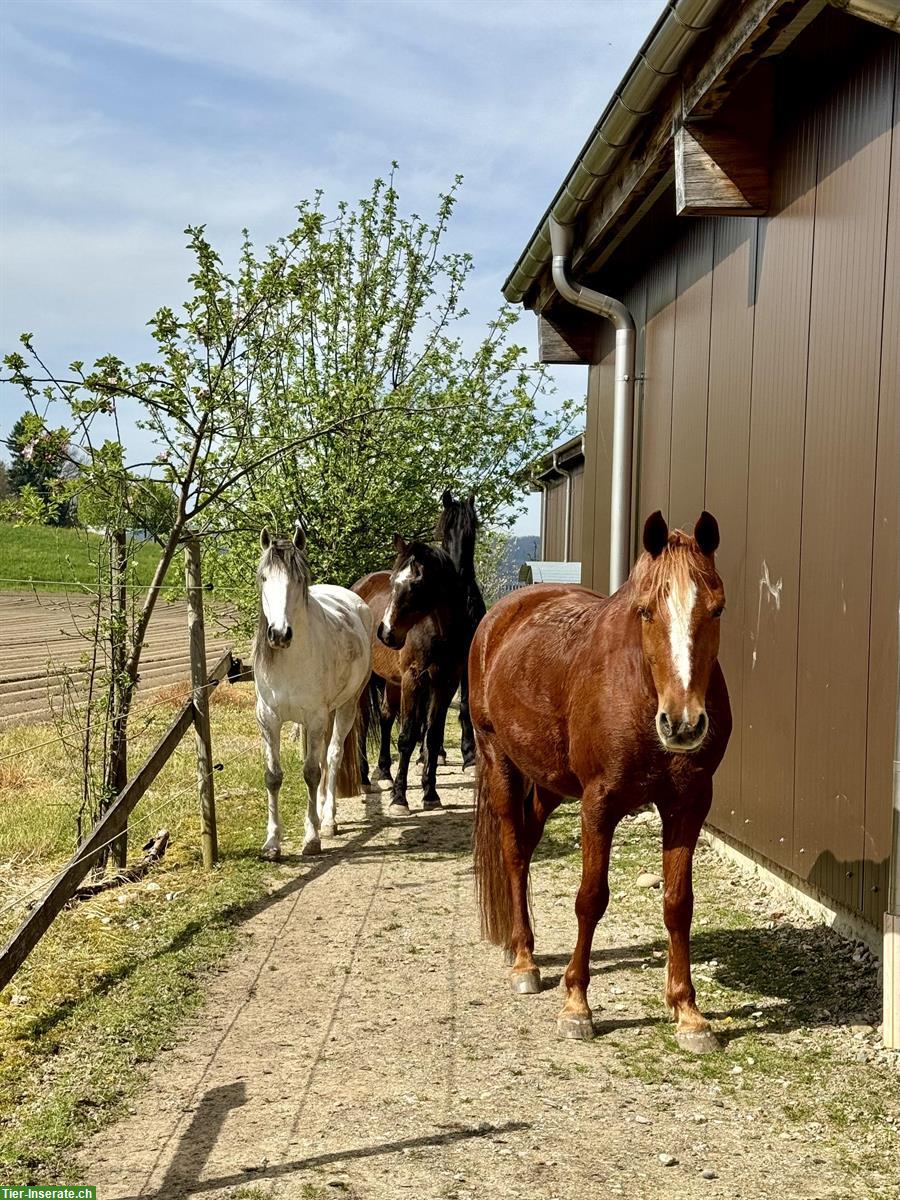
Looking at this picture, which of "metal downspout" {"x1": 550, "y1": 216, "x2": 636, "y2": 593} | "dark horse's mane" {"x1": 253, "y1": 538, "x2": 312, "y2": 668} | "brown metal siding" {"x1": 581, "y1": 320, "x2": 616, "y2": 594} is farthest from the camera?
"brown metal siding" {"x1": 581, "y1": 320, "x2": 616, "y2": 594}

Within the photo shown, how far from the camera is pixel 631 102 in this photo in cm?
588

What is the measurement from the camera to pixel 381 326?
13.3 m

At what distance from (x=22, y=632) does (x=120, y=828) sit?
10505mm

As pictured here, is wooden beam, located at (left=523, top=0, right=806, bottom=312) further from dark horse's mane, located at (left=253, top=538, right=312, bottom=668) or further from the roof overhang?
dark horse's mane, located at (left=253, top=538, right=312, bottom=668)

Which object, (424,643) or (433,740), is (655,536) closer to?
(433,740)

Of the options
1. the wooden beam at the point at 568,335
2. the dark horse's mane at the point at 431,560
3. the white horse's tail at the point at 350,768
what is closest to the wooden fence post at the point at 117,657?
the white horse's tail at the point at 350,768

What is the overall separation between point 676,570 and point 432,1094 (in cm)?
177

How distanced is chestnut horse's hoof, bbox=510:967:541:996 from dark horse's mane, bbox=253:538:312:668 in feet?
9.65

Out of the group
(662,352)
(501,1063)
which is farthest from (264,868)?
(662,352)

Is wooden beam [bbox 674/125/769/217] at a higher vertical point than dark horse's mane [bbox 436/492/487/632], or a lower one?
higher

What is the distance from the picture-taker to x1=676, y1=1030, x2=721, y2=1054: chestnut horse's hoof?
3.92m

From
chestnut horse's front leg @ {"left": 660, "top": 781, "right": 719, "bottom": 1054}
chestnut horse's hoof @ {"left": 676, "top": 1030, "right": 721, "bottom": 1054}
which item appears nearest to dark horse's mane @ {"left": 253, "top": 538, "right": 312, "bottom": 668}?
chestnut horse's front leg @ {"left": 660, "top": 781, "right": 719, "bottom": 1054}

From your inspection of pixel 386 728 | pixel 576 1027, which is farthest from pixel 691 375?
pixel 576 1027

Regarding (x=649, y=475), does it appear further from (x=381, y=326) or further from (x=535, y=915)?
(x=381, y=326)
